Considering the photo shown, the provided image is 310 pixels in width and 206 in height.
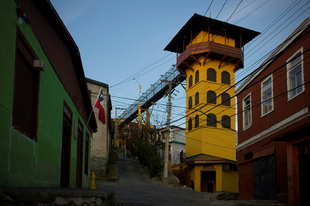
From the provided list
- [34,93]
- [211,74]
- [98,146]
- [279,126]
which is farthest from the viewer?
[211,74]

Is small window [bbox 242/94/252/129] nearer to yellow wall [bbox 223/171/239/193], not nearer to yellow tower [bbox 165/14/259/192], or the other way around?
yellow tower [bbox 165/14/259/192]

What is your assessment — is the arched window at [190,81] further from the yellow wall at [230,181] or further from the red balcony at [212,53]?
the yellow wall at [230,181]

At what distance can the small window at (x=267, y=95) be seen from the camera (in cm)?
1587

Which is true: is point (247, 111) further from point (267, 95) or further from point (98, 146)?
point (98, 146)

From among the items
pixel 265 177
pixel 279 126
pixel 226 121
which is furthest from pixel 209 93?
pixel 279 126

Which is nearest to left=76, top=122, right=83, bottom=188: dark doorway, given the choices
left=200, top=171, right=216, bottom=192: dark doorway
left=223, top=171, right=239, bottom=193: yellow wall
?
left=223, top=171, right=239, bottom=193: yellow wall

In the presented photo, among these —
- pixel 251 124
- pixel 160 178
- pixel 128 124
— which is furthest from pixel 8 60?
pixel 128 124

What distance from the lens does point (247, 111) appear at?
62.9 feet

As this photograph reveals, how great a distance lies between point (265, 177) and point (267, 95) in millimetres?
3876

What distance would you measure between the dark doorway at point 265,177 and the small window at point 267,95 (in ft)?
7.45

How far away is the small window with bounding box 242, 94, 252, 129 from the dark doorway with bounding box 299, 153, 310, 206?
6106 millimetres

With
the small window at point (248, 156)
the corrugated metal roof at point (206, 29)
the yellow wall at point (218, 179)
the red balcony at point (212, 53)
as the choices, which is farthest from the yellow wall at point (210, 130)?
the small window at point (248, 156)

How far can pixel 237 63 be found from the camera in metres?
36.8

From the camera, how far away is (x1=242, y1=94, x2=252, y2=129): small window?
18750 mm
